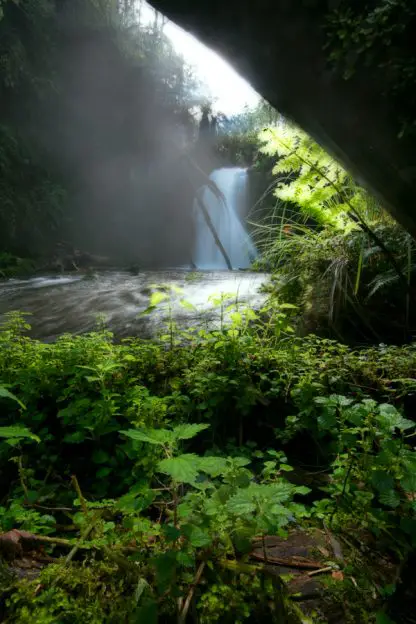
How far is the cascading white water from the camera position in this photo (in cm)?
1656

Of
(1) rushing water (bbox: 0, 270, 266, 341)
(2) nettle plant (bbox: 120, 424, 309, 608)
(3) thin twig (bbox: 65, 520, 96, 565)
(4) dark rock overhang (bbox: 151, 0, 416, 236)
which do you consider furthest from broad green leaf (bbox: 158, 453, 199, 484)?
(1) rushing water (bbox: 0, 270, 266, 341)

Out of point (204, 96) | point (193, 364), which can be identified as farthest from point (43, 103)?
point (193, 364)

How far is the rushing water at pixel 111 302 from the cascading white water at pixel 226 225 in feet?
27.3

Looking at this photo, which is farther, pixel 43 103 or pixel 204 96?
pixel 204 96

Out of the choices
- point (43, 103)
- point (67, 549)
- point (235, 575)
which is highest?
point (43, 103)

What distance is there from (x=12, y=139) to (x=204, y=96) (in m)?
11.9

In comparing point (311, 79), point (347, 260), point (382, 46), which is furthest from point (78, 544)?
point (347, 260)

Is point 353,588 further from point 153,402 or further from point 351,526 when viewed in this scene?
point 153,402

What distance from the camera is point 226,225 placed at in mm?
17766

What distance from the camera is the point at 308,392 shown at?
2035mm

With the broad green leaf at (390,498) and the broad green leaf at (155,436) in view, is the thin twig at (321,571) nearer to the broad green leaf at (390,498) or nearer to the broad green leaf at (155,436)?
the broad green leaf at (390,498)

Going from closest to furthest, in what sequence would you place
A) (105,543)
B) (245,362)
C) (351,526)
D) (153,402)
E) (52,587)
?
(52,587), (105,543), (351,526), (153,402), (245,362)

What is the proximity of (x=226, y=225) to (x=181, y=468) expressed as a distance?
17.4 meters

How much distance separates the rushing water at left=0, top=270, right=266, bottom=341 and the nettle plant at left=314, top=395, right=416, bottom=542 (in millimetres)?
1731
